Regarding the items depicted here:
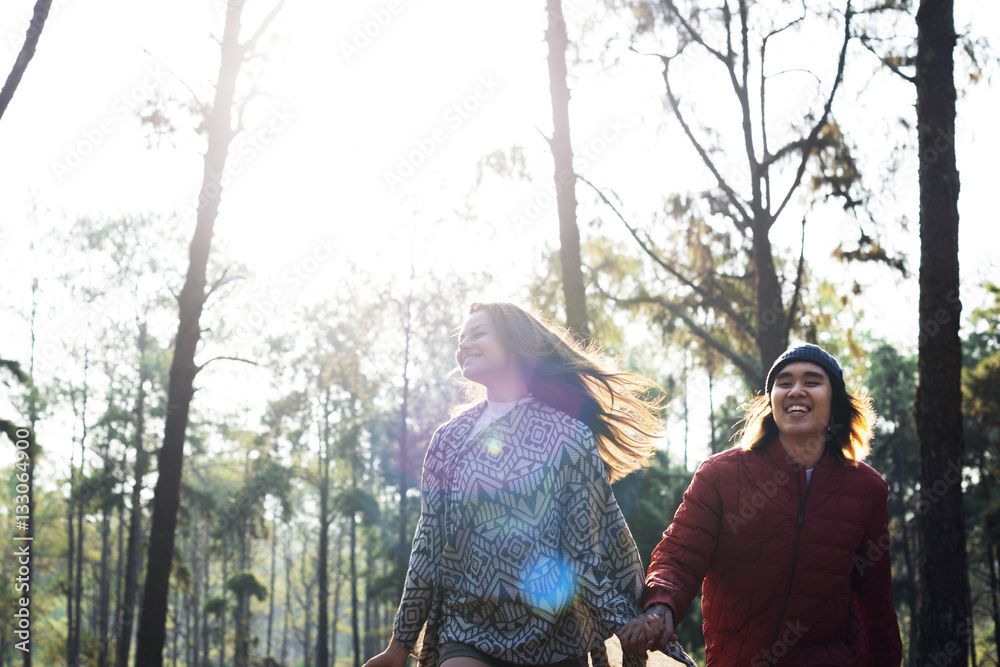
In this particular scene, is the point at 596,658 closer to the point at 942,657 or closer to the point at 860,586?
the point at 860,586

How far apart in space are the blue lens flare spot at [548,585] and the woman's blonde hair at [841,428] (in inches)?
38.3

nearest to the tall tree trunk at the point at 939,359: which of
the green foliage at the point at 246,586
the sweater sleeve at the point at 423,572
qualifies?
the sweater sleeve at the point at 423,572

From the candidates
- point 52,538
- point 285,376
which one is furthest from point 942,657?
point 52,538

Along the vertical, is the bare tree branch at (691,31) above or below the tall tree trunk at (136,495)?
above

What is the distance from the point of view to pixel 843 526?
305 cm

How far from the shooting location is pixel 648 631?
2.89 meters

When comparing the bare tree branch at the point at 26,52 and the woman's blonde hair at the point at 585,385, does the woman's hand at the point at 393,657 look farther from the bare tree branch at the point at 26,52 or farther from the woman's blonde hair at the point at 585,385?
the bare tree branch at the point at 26,52

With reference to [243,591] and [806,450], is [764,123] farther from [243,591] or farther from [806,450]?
[243,591]

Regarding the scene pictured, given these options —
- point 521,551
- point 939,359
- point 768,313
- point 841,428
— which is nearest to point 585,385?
point 521,551

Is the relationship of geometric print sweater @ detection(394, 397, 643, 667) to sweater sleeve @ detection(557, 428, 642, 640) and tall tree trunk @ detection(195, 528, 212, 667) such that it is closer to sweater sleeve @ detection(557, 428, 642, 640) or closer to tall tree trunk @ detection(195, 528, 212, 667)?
sweater sleeve @ detection(557, 428, 642, 640)

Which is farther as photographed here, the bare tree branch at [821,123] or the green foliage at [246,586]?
the green foliage at [246,586]

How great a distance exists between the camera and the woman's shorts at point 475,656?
296cm

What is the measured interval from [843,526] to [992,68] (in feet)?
28.0

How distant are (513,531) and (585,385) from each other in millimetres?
991
